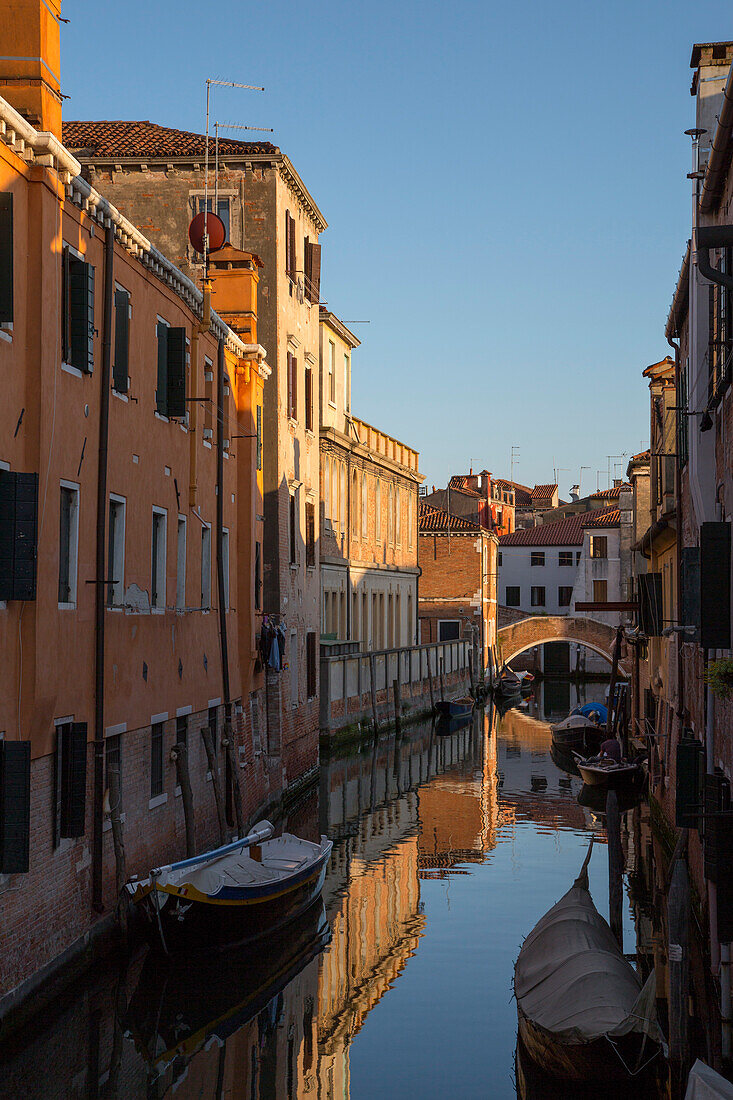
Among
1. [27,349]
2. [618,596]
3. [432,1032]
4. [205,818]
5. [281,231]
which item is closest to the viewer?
[27,349]

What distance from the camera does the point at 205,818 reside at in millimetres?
18172

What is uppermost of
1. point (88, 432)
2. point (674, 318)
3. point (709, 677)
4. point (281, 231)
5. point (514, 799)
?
point (281, 231)

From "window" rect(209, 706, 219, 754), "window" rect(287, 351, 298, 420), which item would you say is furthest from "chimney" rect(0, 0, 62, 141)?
"window" rect(287, 351, 298, 420)

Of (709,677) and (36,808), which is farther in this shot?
(36,808)

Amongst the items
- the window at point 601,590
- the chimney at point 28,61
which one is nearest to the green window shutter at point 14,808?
the chimney at point 28,61

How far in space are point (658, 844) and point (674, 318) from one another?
29.7ft

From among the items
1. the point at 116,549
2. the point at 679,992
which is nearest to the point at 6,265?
the point at 116,549

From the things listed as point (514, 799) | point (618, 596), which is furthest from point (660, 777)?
point (618, 596)

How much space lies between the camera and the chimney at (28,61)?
41.2 feet

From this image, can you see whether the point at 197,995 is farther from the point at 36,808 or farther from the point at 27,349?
the point at 27,349

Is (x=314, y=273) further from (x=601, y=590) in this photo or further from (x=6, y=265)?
(x=601, y=590)

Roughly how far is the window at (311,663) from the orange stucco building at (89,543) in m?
9.50

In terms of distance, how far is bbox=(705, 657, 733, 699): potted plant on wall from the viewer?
1023 cm

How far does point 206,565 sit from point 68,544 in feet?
20.6
